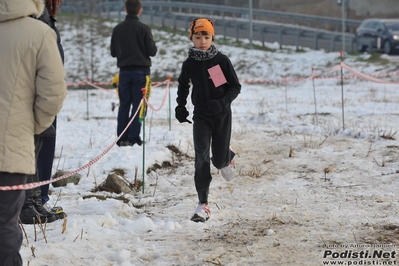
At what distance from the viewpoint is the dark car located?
2658 centimetres

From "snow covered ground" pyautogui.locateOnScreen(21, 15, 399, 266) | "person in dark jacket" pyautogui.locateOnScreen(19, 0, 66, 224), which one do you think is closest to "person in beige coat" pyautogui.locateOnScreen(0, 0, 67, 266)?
"snow covered ground" pyautogui.locateOnScreen(21, 15, 399, 266)

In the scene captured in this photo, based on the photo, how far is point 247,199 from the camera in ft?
21.7

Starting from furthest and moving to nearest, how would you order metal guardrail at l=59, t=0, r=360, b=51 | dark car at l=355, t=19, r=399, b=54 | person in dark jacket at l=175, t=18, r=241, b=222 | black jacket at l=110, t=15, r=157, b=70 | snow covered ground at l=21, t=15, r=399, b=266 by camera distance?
1. metal guardrail at l=59, t=0, r=360, b=51
2. dark car at l=355, t=19, r=399, b=54
3. black jacket at l=110, t=15, r=157, b=70
4. person in dark jacket at l=175, t=18, r=241, b=222
5. snow covered ground at l=21, t=15, r=399, b=266

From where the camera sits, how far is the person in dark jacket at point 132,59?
9273 millimetres

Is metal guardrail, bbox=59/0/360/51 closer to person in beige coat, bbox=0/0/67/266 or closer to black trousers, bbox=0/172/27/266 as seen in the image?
person in beige coat, bbox=0/0/67/266

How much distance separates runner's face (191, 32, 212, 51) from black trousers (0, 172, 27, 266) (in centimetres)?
254

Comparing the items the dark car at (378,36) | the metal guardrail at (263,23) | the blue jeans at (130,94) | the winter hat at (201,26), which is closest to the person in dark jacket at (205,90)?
the winter hat at (201,26)

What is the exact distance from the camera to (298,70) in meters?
26.4

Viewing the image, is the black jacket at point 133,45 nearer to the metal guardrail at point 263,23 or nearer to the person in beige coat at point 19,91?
the person in beige coat at point 19,91

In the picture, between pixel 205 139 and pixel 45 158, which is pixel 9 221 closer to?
pixel 45 158

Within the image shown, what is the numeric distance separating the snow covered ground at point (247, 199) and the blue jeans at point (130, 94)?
1.15 ft

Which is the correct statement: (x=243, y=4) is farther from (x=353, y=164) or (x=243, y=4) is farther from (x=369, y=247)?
(x=369, y=247)

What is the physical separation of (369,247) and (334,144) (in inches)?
201

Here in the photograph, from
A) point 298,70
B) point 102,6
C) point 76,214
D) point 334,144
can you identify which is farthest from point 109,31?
point 76,214
